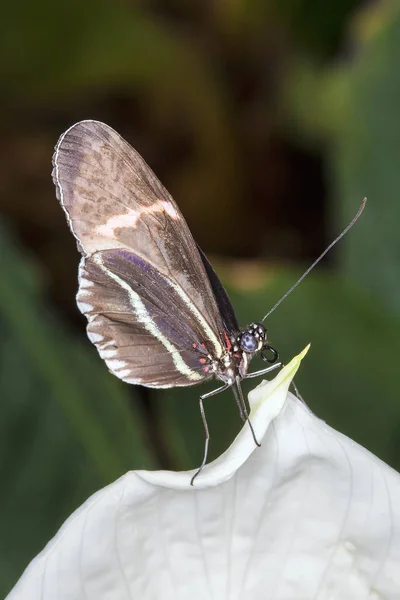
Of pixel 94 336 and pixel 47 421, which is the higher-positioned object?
pixel 94 336

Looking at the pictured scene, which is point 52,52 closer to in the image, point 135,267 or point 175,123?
point 175,123

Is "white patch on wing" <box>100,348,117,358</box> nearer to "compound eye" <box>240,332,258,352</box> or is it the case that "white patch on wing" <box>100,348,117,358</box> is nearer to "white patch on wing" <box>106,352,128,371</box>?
"white patch on wing" <box>106,352,128,371</box>

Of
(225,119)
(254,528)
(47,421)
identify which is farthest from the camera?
(225,119)

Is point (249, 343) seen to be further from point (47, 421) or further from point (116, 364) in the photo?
point (47, 421)

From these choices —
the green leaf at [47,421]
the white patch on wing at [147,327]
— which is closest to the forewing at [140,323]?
the white patch on wing at [147,327]

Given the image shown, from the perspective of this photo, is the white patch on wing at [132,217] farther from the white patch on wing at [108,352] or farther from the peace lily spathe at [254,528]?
the peace lily spathe at [254,528]

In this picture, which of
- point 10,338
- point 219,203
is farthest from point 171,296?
point 219,203

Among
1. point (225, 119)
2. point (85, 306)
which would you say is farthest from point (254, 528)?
point (225, 119)
